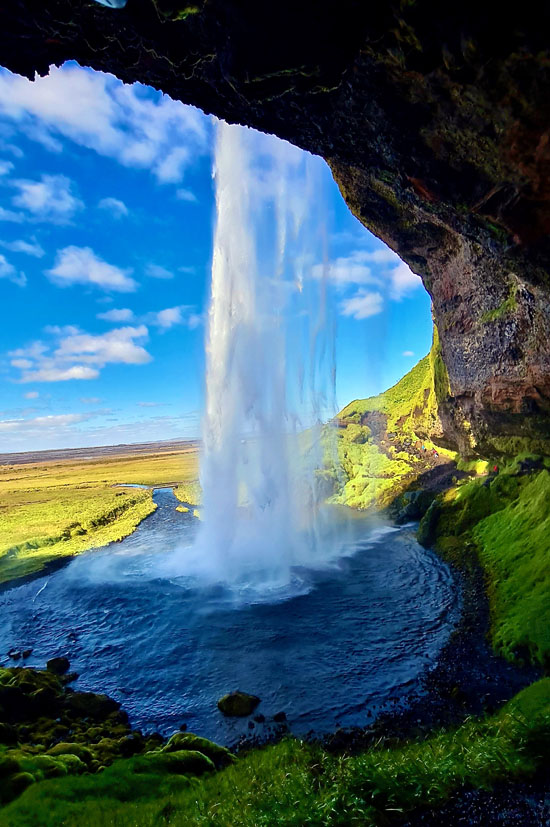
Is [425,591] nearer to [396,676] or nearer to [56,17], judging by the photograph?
[396,676]

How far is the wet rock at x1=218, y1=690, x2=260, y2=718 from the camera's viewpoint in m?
14.5

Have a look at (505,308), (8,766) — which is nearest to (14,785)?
(8,766)

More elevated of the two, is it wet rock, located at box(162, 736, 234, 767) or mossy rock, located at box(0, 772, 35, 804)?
mossy rock, located at box(0, 772, 35, 804)

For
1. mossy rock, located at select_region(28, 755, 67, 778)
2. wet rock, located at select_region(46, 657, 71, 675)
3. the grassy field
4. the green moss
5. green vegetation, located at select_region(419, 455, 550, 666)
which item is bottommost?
the grassy field

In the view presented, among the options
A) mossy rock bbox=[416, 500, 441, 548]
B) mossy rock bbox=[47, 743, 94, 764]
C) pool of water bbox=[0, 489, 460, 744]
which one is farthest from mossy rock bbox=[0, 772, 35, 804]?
mossy rock bbox=[416, 500, 441, 548]

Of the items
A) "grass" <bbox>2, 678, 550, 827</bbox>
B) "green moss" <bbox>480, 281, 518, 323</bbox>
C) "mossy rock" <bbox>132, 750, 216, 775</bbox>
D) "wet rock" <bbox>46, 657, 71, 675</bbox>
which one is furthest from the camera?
"green moss" <bbox>480, 281, 518, 323</bbox>

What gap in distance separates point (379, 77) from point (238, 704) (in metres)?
21.5

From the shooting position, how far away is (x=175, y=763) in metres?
11.5

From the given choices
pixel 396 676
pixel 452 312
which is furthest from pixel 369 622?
pixel 452 312

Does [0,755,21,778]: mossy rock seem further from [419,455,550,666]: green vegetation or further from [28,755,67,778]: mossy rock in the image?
[419,455,550,666]: green vegetation

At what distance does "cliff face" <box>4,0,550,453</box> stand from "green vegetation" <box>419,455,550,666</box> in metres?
12.8

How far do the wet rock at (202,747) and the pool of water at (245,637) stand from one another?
1.04 m

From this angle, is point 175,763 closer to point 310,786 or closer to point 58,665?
point 310,786

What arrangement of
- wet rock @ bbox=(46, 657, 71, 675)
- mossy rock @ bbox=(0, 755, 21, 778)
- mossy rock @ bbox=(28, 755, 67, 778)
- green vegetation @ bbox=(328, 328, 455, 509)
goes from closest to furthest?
mossy rock @ bbox=(0, 755, 21, 778), mossy rock @ bbox=(28, 755, 67, 778), wet rock @ bbox=(46, 657, 71, 675), green vegetation @ bbox=(328, 328, 455, 509)
